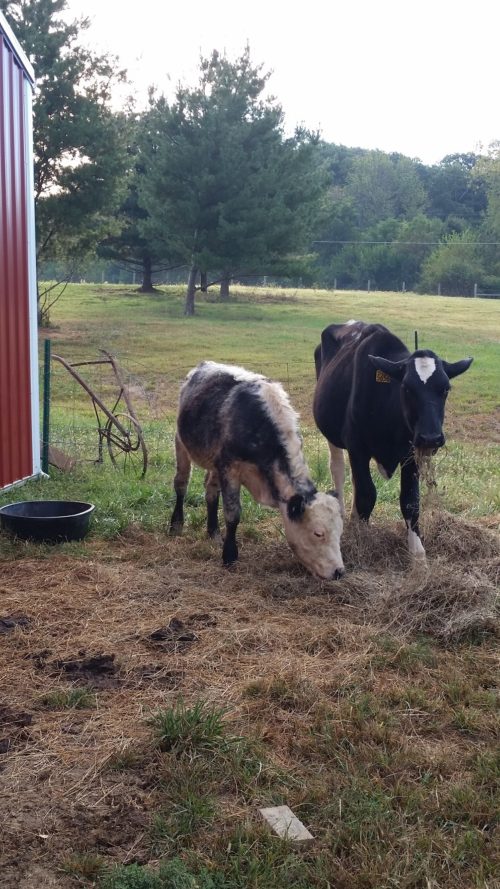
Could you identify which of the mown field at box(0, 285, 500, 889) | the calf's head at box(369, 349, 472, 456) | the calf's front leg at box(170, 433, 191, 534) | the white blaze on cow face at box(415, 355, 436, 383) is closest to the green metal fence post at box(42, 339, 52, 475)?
the mown field at box(0, 285, 500, 889)

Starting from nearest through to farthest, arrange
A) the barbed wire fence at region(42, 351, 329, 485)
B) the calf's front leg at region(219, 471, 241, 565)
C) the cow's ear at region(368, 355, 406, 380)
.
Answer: the calf's front leg at region(219, 471, 241, 565)
the cow's ear at region(368, 355, 406, 380)
the barbed wire fence at region(42, 351, 329, 485)

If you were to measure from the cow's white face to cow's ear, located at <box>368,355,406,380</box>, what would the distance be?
1.24m

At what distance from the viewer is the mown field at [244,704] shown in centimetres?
328

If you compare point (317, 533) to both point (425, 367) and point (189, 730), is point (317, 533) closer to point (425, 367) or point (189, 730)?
point (425, 367)

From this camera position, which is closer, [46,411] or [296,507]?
[296,507]

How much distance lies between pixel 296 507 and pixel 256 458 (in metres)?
0.60

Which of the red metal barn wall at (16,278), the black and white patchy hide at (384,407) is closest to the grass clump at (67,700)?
the black and white patchy hide at (384,407)

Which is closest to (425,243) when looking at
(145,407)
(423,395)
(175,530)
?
(145,407)

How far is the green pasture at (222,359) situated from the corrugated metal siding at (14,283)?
470mm

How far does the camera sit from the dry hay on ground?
355cm

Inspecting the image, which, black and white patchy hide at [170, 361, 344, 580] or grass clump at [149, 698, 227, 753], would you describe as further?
black and white patchy hide at [170, 361, 344, 580]

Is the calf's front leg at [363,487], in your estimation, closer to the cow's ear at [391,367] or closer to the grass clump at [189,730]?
the cow's ear at [391,367]

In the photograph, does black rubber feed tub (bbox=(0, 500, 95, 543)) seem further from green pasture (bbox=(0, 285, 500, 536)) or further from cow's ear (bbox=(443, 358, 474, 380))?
cow's ear (bbox=(443, 358, 474, 380))

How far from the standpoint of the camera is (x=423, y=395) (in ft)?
22.7
